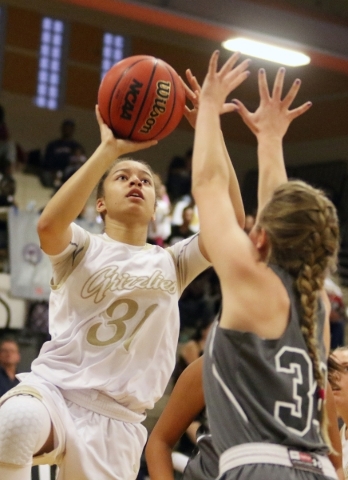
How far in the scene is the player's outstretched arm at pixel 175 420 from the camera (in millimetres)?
3252

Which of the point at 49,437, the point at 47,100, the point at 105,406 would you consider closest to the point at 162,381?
the point at 105,406

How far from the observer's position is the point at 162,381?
154 inches

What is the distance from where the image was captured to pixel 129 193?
4.04 metres

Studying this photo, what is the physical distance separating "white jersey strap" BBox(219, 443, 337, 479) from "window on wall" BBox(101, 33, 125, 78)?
48.8 ft

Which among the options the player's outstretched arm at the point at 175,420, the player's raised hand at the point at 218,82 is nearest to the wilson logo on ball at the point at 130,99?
the player's raised hand at the point at 218,82

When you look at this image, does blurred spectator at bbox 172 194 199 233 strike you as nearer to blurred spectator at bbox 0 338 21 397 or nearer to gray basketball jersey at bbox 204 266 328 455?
blurred spectator at bbox 0 338 21 397

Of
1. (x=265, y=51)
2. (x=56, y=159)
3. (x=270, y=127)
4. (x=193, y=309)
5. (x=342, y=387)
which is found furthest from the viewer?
(x=56, y=159)

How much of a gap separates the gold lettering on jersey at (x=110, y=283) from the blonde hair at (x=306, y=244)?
4.46 ft

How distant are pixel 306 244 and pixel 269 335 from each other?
0.29 metres

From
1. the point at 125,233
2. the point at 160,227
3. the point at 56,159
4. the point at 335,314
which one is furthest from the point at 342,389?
the point at 56,159

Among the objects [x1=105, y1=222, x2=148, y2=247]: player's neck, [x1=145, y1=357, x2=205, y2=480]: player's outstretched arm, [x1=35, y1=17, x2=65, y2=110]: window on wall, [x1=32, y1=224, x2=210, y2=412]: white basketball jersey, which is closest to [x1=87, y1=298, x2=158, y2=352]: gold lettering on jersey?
[x1=32, y1=224, x2=210, y2=412]: white basketball jersey

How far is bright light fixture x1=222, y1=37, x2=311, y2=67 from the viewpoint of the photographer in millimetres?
10367

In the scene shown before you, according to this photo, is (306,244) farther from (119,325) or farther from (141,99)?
(141,99)

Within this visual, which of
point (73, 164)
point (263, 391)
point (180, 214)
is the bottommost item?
point (180, 214)
